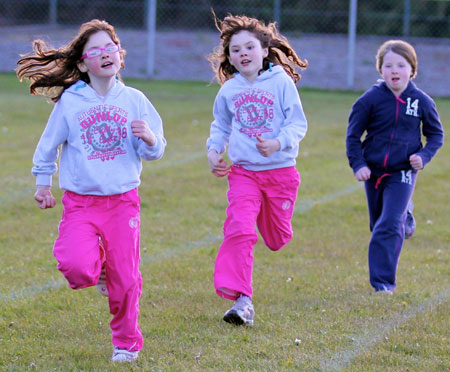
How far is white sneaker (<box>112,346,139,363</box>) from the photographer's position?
13.7 feet

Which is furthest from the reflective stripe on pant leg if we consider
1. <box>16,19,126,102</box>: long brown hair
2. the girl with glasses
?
<box>16,19,126,102</box>: long brown hair

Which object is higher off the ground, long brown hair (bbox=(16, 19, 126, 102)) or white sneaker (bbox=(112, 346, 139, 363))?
long brown hair (bbox=(16, 19, 126, 102))

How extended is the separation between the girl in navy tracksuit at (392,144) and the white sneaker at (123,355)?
6.83 feet

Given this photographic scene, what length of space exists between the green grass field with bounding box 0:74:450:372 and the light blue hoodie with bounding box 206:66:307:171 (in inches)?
38.9

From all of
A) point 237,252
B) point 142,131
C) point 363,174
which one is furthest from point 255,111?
point 142,131

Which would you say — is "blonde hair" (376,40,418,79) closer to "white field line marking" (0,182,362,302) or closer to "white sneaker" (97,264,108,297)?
"white field line marking" (0,182,362,302)

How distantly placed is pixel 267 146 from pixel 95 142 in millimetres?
1054

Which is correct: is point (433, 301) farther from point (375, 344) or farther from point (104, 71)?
point (104, 71)

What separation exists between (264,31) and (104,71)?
129 cm

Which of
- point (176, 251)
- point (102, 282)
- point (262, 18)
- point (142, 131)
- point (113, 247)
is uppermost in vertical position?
point (262, 18)

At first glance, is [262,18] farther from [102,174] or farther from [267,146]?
[102,174]

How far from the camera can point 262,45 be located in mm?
5145

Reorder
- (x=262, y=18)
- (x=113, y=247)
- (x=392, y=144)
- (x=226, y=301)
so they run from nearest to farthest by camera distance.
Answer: (x=113, y=247), (x=226, y=301), (x=392, y=144), (x=262, y=18)

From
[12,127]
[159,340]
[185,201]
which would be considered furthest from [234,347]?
[12,127]
